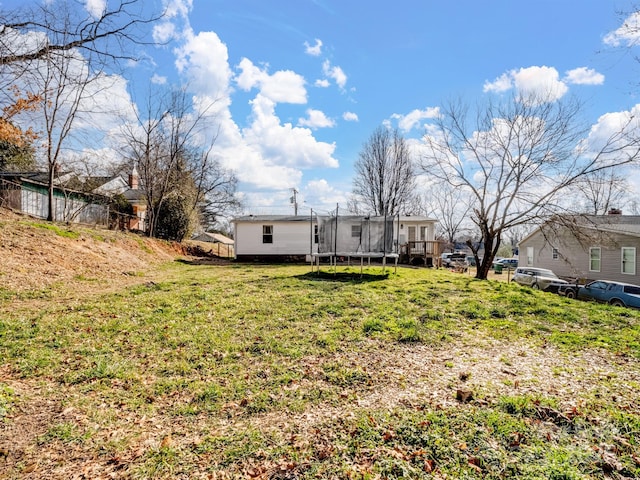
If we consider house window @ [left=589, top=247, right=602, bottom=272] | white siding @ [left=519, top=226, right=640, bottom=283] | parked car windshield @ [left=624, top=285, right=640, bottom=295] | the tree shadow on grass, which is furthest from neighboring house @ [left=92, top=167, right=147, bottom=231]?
house window @ [left=589, top=247, right=602, bottom=272]

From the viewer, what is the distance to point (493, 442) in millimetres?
2730

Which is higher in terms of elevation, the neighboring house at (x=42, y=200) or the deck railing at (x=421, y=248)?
the neighboring house at (x=42, y=200)

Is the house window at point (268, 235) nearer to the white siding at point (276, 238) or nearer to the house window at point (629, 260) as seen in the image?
the white siding at point (276, 238)

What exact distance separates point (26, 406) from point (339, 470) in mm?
3130

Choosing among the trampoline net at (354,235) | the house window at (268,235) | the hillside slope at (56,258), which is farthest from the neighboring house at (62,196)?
the trampoline net at (354,235)

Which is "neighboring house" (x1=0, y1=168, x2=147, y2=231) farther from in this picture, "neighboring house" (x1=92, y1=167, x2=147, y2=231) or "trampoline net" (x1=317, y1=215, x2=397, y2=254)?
"trampoline net" (x1=317, y1=215, x2=397, y2=254)

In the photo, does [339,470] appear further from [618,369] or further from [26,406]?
[618,369]

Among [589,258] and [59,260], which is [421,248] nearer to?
[589,258]

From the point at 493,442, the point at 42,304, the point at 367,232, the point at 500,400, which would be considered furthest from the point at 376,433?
the point at 367,232

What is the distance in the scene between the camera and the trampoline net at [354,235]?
12984 mm

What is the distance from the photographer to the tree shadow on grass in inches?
457

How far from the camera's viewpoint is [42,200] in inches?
684

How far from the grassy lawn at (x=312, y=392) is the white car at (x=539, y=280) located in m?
10.4

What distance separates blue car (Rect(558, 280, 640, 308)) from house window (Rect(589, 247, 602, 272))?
5667 millimetres
